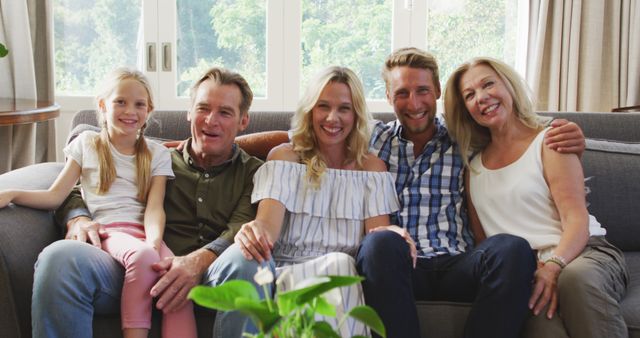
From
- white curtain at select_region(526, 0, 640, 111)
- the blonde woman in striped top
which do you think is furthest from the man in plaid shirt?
white curtain at select_region(526, 0, 640, 111)

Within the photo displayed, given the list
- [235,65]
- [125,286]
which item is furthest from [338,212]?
[235,65]

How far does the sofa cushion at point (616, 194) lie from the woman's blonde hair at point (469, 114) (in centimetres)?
32

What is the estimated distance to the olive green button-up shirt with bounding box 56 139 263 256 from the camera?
6.45 feet

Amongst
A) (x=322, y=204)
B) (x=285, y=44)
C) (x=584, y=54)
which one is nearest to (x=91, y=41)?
(x=285, y=44)

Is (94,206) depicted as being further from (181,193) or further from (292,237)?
(292,237)

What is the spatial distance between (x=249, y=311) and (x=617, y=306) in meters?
1.09

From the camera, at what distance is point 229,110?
2.03 meters

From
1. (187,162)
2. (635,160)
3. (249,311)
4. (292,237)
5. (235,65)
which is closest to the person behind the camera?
(249,311)

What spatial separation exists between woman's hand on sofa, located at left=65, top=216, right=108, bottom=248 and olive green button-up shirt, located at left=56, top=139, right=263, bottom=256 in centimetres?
4

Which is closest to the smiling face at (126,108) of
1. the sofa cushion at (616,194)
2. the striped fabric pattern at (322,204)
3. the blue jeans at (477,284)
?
the striped fabric pattern at (322,204)

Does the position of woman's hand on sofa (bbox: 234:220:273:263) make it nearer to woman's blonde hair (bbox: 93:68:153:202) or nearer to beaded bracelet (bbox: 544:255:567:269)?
woman's blonde hair (bbox: 93:68:153:202)

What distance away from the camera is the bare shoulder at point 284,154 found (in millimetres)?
2023

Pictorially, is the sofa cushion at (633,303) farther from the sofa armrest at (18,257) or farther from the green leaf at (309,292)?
the sofa armrest at (18,257)

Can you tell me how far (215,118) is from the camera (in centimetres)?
200
